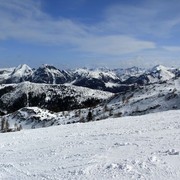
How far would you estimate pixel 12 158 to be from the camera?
1584cm

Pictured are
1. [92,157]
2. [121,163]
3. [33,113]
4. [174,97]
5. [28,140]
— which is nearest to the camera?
[121,163]

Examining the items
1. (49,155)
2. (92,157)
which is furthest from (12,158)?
(92,157)

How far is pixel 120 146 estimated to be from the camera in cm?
1525

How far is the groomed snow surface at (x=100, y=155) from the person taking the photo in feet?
37.7

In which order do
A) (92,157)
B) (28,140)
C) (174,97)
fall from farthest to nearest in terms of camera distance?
1. (174,97)
2. (28,140)
3. (92,157)

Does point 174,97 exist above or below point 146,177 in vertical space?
above

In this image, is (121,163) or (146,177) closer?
(146,177)

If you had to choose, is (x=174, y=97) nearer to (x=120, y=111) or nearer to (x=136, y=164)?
(x=120, y=111)

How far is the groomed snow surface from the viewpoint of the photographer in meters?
11.5

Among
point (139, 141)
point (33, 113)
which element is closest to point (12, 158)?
point (139, 141)

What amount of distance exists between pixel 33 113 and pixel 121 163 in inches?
3974

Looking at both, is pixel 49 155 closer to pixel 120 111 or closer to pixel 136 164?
pixel 136 164

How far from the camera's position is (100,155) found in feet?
45.7

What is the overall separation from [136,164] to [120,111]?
6094 centimetres
